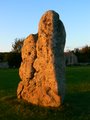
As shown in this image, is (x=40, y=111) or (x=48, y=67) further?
(x=48, y=67)

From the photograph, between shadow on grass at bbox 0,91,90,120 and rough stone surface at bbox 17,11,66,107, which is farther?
rough stone surface at bbox 17,11,66,107

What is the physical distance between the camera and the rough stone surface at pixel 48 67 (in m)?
16.1

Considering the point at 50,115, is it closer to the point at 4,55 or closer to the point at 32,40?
the point at 32,40

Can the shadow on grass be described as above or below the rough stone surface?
below

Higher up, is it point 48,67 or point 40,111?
point 48,67

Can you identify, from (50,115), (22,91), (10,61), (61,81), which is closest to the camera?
(50,115)

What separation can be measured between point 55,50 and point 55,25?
41.1 inches

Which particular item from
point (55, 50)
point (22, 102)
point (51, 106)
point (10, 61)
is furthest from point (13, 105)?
point (10, 61)

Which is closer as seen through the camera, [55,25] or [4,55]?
[55,25]

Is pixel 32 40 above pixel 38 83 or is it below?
above

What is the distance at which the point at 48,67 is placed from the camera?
16.5 meters

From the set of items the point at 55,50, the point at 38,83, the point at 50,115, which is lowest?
the point at 50,115

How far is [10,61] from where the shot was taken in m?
85.8

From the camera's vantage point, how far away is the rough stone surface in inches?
635
